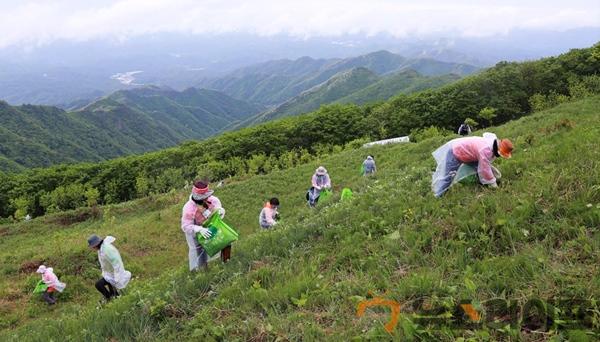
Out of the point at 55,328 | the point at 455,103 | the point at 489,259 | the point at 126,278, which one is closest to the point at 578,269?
the point at 489,259

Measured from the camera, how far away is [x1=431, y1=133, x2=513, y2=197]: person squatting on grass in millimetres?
7348

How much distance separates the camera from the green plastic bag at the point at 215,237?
25.5 feet

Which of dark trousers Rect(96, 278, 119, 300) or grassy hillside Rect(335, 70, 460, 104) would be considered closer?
dark trousers Rect(96, 278, 119, 300)

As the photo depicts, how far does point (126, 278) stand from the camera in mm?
10453

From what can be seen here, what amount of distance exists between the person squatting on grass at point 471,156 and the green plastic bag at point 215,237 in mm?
4047

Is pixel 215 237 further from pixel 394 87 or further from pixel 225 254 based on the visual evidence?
pixel 394 87

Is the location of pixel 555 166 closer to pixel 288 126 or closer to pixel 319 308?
pixel 319 308

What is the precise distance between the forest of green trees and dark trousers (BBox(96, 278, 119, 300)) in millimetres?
39312

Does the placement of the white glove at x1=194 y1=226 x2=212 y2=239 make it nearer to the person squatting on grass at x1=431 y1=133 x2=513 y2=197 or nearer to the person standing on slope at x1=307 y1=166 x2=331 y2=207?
the person squatting on grass at x1=431 y1=133 x2=513 y2=197

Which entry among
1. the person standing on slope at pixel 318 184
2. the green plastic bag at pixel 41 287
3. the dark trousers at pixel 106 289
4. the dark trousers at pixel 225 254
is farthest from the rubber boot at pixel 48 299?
the dark trousers at pixel 225 254

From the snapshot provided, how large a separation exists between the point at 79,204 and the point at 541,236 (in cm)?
5724

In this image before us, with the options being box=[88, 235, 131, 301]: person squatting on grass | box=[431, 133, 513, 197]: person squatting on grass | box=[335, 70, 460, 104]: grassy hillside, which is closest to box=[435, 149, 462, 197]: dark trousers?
box=[431, 133, 513, 197]: person squatting on grass

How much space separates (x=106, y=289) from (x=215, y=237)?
4.58 meters

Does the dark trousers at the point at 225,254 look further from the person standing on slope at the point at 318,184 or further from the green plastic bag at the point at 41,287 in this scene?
the green plastic bag at the point at 41,287
